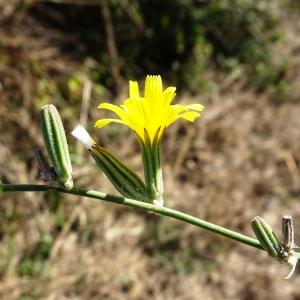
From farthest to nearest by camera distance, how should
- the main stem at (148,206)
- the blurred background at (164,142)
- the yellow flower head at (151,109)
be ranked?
the blurred background at (164,142) < the yellow flower head at (151,109) < the main stem at (148,206)

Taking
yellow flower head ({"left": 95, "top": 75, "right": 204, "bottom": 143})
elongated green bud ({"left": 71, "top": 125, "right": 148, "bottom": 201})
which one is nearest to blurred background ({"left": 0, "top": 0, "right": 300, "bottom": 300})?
elongated green bud ({"left": 71, "top": 125, "right": 148, "bottom": 201})

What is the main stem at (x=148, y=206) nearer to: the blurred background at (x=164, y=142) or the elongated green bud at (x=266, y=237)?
the elongated green bud at (x=266, y=237)

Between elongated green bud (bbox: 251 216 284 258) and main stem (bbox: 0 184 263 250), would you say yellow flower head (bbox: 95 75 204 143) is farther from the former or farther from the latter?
elongated green bud (bbox: 251 216 284 258)

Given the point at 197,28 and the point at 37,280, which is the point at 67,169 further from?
the point at 197,28

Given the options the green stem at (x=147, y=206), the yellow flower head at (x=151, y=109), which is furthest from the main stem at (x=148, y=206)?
the yellow flower head at (x=151, y=109)

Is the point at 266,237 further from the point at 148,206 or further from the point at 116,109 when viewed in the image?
the point at 116,109

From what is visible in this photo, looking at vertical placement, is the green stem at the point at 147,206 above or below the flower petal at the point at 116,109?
below

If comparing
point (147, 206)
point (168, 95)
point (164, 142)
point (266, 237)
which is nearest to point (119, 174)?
point (147, 206)
